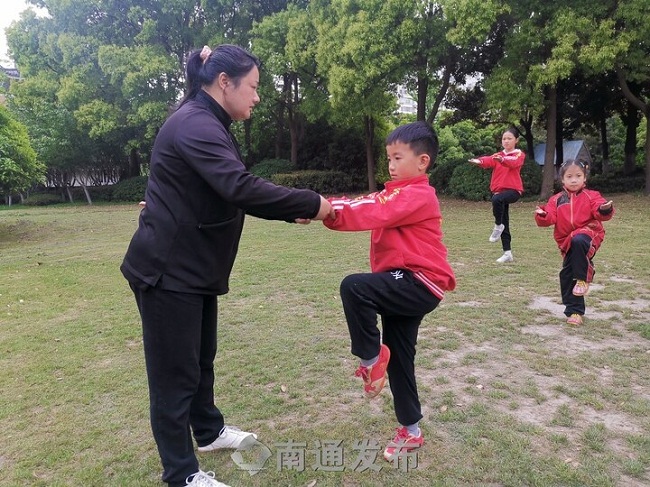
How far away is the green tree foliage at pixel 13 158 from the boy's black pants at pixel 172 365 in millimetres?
12107

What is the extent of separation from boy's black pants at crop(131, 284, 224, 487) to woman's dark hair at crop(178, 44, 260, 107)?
0.96 metres

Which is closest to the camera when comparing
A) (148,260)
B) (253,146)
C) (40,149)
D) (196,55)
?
(148,260)

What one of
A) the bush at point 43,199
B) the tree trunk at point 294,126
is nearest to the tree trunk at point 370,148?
the tree trunk at point 294,126

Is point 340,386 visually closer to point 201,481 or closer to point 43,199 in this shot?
point 201,481

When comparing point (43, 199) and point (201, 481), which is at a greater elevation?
point (43, 199)

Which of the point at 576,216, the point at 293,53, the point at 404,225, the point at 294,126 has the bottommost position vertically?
the point at 576,216

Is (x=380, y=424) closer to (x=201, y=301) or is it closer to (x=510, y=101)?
(x=201, y=301)

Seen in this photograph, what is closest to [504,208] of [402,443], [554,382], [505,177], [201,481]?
[505,177]

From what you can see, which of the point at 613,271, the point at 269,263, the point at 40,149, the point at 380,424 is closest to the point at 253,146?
the point at 40,149

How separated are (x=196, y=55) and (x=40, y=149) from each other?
79.3 ft

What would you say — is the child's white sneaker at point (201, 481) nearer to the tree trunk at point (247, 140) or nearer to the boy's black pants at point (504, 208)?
the boy's black pants at point (504, 208)

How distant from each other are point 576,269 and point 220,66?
3975 mm

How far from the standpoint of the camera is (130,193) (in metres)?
26.2

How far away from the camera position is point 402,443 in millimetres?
2785
